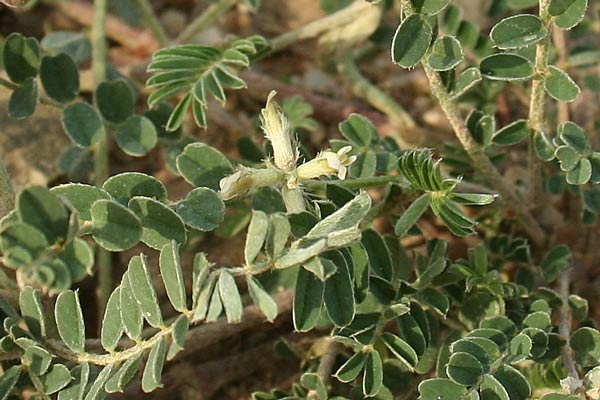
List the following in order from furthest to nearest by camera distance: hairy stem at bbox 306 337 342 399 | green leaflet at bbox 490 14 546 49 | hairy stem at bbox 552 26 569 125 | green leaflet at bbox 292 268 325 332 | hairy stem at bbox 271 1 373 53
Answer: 1. hairy stem at bbox 271 1 373 53
2. hairy stem at bbox 552 26 569 125
3. hairy stem at bbox 306 337 342 399
4. green leaflet at bbox 490 14 546 49
5. green leaflet at bbox 292 268 325 332

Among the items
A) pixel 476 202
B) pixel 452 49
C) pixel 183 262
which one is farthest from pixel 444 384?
pixel 183 262

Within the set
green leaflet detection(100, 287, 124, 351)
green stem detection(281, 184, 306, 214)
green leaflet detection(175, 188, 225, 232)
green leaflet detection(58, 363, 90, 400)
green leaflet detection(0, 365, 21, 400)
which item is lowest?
green leaflet detection(58, 363, 90, 400)

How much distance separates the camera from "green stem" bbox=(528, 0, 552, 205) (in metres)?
1.62

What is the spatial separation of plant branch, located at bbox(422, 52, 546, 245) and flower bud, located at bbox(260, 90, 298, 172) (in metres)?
0.28

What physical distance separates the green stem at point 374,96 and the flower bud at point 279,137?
0.98m

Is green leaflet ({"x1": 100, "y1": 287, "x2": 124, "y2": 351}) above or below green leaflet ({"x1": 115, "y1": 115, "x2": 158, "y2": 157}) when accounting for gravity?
below

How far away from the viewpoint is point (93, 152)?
2217 millimetres

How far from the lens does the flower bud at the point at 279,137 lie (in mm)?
1486

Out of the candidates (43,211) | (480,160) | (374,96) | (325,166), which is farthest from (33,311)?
(374,96)

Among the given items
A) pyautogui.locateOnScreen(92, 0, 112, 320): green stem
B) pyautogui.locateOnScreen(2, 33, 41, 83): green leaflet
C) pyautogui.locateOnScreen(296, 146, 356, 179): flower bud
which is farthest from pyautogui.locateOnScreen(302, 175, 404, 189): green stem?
pyautogui.locateOnScreen(2, 33, 41, 83): green leaflet

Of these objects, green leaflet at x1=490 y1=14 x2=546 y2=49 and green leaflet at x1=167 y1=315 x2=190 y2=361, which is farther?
green leaflet at x1=490 y1=14 x2=546 y2=49

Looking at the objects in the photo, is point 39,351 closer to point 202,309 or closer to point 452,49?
point 202,309

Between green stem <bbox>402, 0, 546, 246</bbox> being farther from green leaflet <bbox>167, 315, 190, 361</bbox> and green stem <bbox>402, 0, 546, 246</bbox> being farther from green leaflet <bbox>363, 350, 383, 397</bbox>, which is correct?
green leaflet <bbox>167, 315, 190, 361</bbox>

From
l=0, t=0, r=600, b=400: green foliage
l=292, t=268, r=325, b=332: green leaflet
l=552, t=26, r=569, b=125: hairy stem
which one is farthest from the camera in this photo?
l=552, t=26, r=569, b=125: hairy stem
